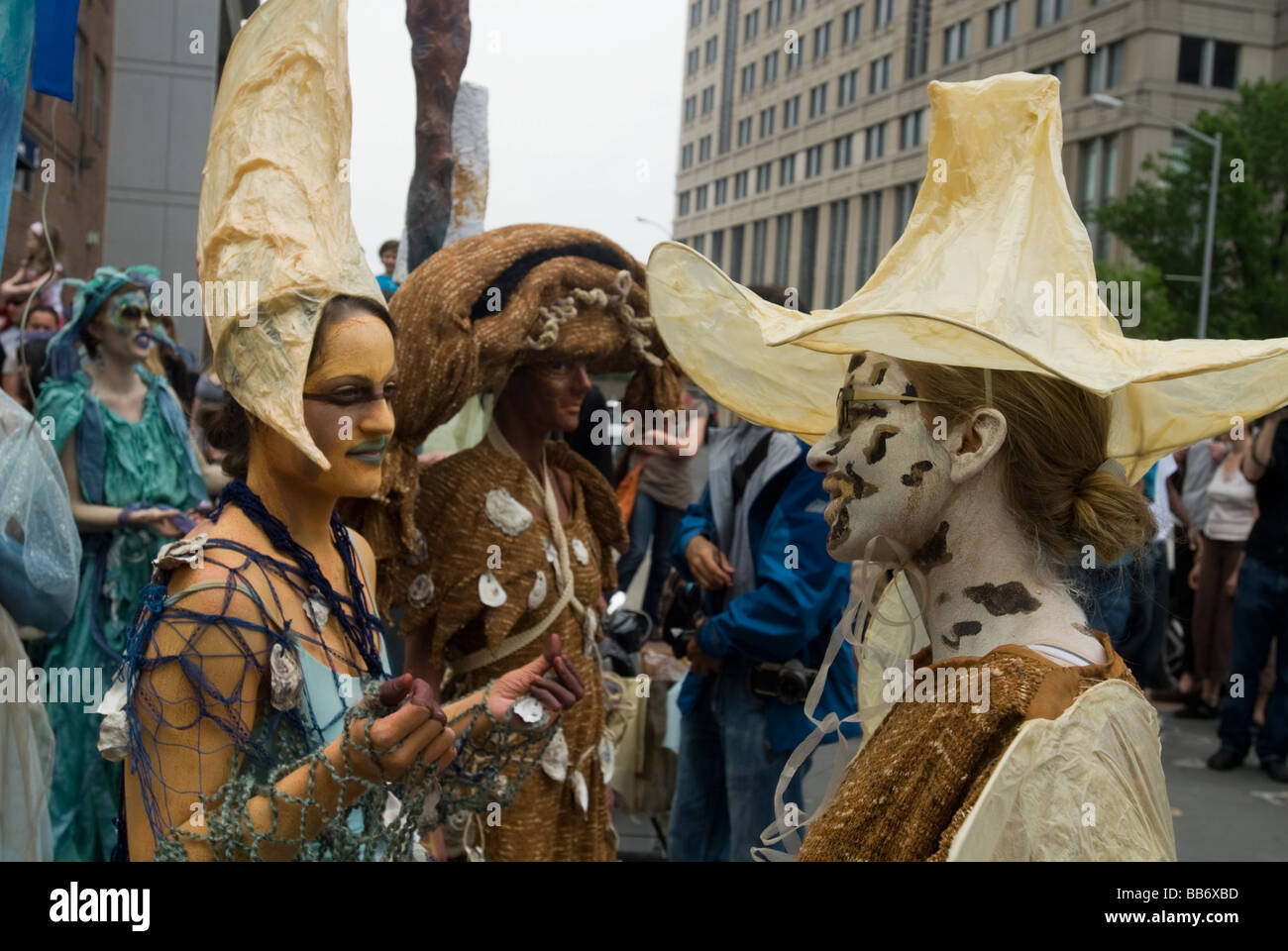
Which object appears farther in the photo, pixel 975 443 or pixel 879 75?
pixel 879 75

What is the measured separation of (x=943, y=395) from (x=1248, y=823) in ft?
16.9

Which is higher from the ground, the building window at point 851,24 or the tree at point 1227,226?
the building window at point 851,24

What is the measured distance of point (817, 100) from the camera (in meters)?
50.6

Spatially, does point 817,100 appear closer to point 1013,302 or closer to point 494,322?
point 494,322

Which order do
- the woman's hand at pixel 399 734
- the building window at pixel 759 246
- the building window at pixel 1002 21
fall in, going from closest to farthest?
1. the woman's hand at pixel 399 734
2. the building window at pixel 1002 21
3. the building window at pixel 759 246

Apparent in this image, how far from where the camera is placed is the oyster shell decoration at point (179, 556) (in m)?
2.10

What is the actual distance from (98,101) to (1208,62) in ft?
110

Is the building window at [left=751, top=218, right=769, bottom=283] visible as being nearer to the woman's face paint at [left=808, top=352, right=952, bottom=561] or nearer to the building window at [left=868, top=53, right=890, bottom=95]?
the building window at [left=868, top=53, right=890, bottom=95]

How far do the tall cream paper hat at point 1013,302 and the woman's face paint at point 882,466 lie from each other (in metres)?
0.09

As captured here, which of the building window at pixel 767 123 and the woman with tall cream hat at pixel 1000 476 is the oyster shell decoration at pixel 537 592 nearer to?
the woman with tall cream hat at pixel 1000 476

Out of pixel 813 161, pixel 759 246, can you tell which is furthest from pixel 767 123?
pixel 759 246

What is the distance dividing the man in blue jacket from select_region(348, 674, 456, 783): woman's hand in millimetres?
1952

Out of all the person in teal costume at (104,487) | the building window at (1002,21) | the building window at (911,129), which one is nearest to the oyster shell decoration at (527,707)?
the person in teal costume at (104,487)
